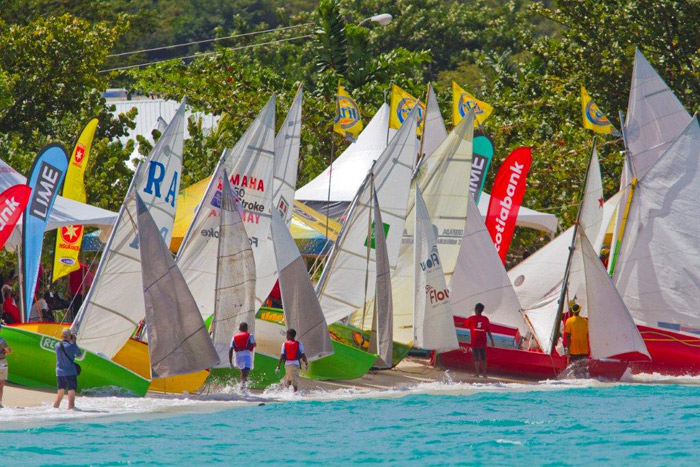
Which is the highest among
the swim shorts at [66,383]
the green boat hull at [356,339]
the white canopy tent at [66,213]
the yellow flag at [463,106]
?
the yellow flag at [463,106]

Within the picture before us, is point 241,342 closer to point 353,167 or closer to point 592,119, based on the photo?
point 353,167

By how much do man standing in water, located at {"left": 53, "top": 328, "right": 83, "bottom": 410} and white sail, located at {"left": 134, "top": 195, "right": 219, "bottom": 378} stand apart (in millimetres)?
1865

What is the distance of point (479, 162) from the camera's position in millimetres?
29797

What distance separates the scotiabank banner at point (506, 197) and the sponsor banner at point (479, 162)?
0.86m

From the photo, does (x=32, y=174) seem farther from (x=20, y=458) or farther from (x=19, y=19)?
(x=19, y=19)

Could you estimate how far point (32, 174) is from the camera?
74.4ft

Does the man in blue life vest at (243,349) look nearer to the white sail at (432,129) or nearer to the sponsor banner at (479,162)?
the white sail at (432,129)

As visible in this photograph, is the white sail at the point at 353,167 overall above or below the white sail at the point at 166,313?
above

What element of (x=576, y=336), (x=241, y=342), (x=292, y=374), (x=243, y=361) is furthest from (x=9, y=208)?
(x=576, y=336)

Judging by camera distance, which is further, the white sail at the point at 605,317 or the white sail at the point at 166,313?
the white sail at the point at 605,317

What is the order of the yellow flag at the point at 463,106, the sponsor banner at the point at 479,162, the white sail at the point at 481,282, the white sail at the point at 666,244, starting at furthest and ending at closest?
1. the yellow flag at the point at 463,106
2. the sponsor banner at the point at 479,162
3. the white sail at the point at 666,244
4. the white sail at the point at 481,282

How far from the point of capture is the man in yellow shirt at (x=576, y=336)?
83.5ft

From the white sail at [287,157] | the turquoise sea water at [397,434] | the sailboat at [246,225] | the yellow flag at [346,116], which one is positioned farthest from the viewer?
the yellow flag at [346,116]

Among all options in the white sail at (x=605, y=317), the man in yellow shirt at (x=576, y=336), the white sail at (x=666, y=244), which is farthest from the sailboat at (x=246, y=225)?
the white sail at (x=666, y=244)
